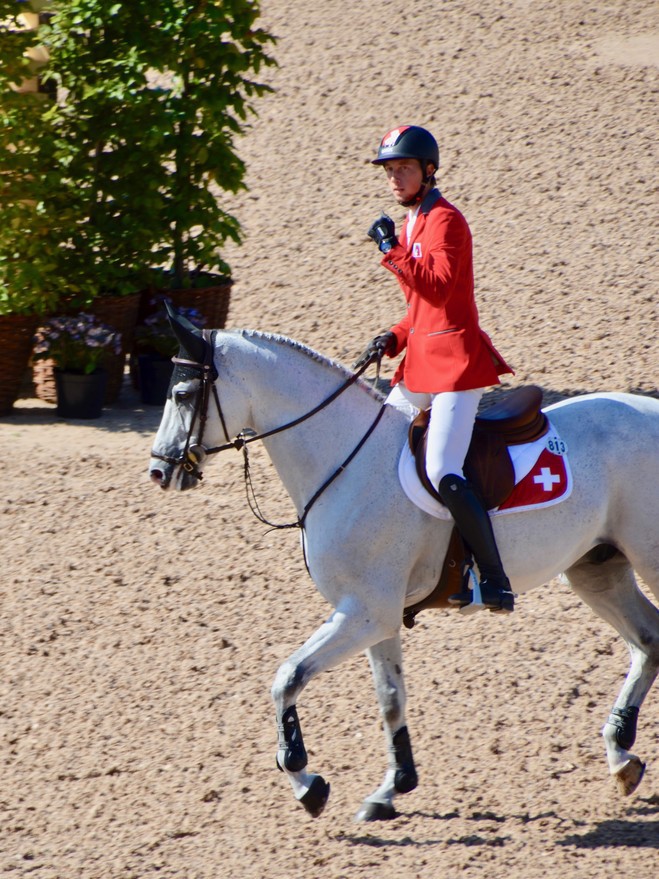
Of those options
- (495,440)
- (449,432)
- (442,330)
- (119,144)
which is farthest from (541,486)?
(119,144)

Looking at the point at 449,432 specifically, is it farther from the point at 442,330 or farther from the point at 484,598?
the point at 484,598

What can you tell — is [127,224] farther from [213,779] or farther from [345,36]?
[345,36]

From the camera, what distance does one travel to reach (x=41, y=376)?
1055 cm

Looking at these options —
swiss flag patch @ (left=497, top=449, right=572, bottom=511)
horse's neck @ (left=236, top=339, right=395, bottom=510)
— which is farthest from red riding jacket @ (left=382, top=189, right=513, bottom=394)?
swiss flag patch @ (left=497, top=449, right=572, bottom=511)

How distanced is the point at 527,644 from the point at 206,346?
2838 mm

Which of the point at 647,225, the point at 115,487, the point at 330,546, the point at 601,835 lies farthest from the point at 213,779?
the point at 647,225

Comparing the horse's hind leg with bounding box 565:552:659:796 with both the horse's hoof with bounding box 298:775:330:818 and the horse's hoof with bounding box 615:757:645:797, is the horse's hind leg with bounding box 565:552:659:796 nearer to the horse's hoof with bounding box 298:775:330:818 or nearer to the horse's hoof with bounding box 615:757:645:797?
the horse's hoof with bounding box 615:757:645:797

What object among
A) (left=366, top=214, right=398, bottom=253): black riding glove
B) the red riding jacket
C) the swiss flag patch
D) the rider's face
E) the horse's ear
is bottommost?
the swiss flag patch

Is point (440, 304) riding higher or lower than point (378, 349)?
higher

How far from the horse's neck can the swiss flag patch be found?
2.05 ft

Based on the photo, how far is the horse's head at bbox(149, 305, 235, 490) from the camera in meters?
4.78

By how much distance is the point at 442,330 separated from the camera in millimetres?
4922

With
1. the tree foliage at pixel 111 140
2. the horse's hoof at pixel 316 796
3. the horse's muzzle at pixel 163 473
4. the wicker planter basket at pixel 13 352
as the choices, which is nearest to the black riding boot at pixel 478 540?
the horse's hoof at pixel 316 796

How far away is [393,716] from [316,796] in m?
0.60
